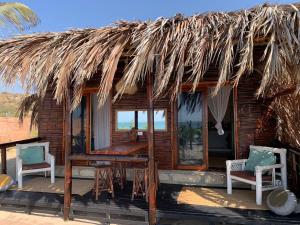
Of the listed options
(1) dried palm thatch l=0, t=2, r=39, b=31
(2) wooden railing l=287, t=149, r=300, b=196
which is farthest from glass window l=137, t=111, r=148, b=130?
(1) dried palm thatch l=0, t=2, r=39, b=31

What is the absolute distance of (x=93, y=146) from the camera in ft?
22.8

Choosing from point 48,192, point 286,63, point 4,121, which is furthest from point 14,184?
point 4,121

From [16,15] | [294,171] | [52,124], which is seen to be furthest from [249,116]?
[16,15]

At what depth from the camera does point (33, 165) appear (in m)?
5.97

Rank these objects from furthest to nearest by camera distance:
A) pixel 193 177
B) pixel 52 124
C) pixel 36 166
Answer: pixel 52 124 → pixel 36 166 → pixel 193 177

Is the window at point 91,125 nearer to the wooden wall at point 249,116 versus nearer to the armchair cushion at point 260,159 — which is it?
the wooden wall at point 249,116

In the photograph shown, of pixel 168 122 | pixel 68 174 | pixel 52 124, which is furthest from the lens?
pixel 52 124

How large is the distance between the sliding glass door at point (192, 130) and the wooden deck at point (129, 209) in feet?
3.40

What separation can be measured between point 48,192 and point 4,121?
552 inches

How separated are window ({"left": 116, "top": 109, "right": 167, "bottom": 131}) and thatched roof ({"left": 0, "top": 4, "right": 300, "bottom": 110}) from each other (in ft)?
7.86

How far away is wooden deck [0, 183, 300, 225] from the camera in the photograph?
12.6 ft

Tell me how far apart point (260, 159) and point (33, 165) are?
4641 mm

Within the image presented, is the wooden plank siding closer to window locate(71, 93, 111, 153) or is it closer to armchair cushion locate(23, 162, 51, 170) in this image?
window locate(71, 93, 111, 153)

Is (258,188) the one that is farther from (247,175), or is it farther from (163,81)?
(163,81)
